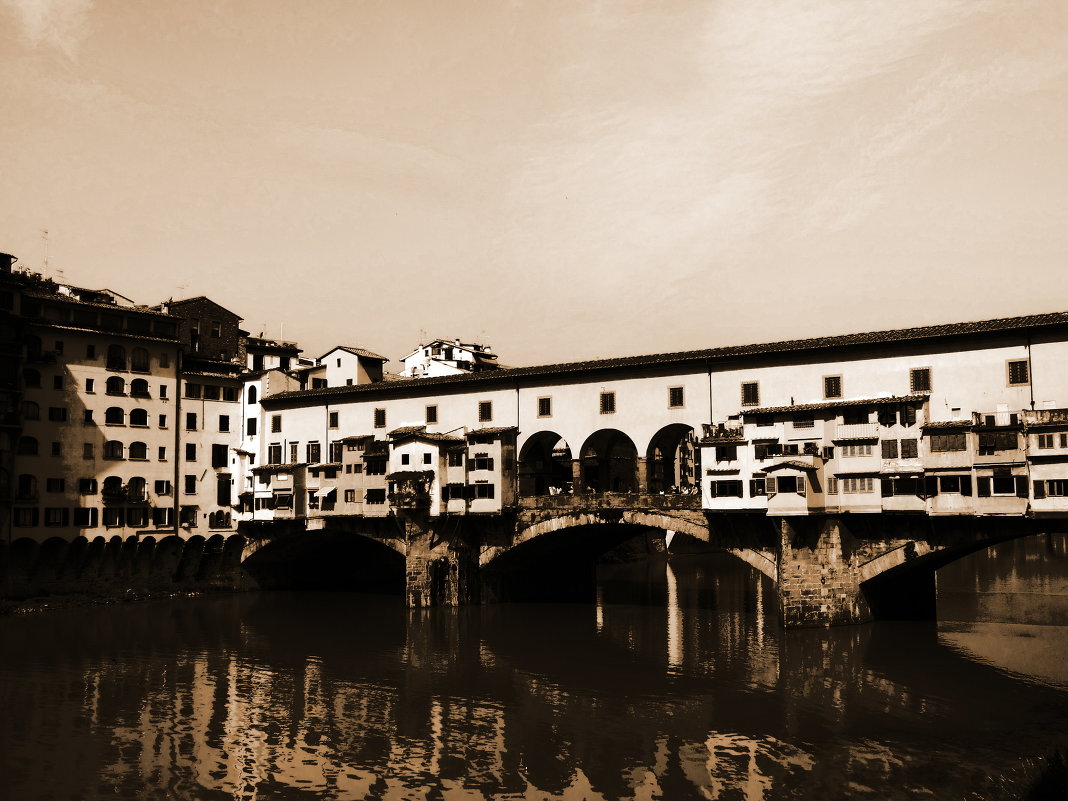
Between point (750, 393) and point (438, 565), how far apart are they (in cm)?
2186

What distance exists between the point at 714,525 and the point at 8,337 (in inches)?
1788

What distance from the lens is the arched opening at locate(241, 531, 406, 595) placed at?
232 feet

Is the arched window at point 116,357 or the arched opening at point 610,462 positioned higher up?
the arched window at point 116,357

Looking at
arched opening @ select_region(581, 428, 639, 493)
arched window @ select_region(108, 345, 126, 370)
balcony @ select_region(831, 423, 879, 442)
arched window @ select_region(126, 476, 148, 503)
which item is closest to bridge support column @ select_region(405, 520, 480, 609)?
arched opening @ select_region(581, 428, 639, 493)

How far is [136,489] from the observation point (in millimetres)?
67125

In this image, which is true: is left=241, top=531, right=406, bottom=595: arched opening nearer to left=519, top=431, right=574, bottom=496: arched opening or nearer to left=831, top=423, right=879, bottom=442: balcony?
left=519, top=431, right=574, bottom=496: arched opening

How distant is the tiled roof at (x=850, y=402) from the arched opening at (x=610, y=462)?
11.1 metres

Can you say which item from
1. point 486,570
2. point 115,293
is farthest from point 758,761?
point 115,293

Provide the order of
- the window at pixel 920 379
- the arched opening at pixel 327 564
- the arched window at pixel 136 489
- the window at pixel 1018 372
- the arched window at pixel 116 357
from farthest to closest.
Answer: the arched opening at pixel 327 564
the arched window at pixel 116 357
the arched window at pixel 136 489
the window at pixel 920 379
the window at pixel 1018 372

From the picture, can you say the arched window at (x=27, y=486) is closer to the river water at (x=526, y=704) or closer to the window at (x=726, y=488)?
the river water at (x=526, y=704)

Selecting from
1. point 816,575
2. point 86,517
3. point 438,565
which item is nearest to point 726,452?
point 816,575

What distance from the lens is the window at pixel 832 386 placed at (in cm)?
4888

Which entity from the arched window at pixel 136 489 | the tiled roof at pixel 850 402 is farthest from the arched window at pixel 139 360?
the tiled roof at pixel 850 402

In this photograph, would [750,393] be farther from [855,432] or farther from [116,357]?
[116,357]
